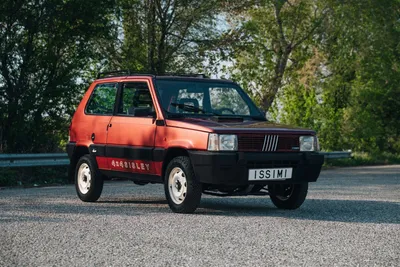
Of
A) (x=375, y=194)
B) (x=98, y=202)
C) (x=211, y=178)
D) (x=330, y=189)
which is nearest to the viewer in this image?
(x=211, y=178)

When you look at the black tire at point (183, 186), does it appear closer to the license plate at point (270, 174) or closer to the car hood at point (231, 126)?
the car hood at point (231, 126)

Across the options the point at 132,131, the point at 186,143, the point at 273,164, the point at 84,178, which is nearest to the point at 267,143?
the point at 273,164

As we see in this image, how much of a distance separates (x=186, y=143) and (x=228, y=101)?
157cm

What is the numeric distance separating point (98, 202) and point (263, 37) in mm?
26104

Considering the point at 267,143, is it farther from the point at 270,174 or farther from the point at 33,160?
the point at 33,160

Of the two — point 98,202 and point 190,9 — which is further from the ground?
point 190,9

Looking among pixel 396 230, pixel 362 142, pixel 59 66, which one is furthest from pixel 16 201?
pixel 362 142

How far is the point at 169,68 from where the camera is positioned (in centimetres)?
Answer: 2420

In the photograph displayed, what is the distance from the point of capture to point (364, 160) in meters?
29.6

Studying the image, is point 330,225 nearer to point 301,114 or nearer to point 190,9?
point 190,9

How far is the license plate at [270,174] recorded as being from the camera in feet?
31.9

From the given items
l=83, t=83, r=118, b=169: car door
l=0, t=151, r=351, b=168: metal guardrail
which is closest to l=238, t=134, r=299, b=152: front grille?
l=83, t=83, r=118, b=169: car door

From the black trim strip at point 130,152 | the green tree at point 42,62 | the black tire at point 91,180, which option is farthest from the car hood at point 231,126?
the green tree at point 42,62

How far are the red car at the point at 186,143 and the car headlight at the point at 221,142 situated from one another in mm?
12
